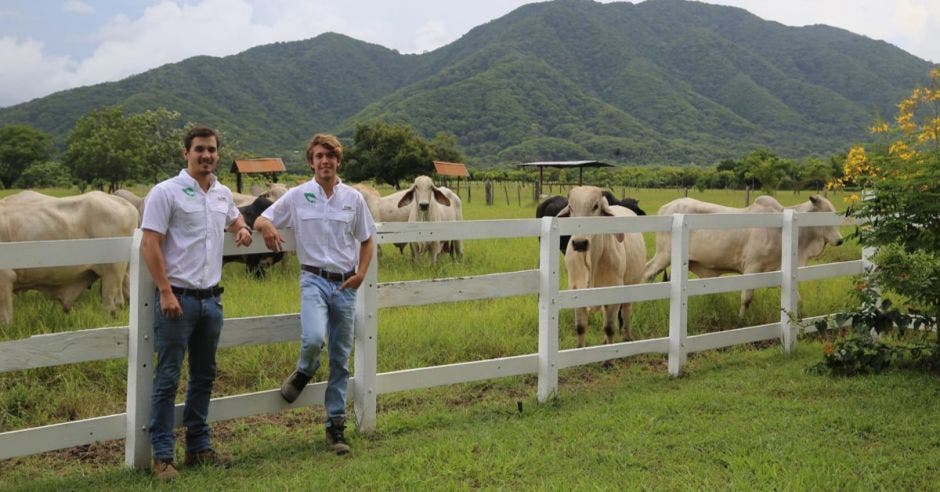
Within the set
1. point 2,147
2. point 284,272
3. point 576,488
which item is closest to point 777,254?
point 576,488

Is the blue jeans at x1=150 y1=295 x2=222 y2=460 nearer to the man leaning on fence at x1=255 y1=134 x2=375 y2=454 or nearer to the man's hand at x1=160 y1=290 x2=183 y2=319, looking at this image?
the man's hand at x1=160 y1=290 x2=183 y2=319

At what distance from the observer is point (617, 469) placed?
4266mm

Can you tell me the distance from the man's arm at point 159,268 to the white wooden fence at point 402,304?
0.25 metres

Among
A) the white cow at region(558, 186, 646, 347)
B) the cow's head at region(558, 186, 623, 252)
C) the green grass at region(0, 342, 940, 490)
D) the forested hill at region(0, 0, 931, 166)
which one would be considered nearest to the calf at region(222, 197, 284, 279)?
the white cow at region(558, 186, 646, 347)

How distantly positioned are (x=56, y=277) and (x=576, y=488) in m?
6.75

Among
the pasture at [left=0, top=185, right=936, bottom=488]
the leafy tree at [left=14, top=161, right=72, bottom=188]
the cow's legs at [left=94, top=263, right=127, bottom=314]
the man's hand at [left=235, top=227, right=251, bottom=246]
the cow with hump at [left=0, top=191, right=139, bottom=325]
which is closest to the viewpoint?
the man's hand at [left=235, top=227, right=251, bottom=246]

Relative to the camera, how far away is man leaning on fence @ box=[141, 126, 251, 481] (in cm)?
387

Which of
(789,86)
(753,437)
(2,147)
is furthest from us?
(789,86)

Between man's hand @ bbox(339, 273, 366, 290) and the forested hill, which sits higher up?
the forested hill

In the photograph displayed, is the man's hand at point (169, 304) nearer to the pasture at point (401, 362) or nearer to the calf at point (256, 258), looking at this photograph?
the pasture at point (401, 362)

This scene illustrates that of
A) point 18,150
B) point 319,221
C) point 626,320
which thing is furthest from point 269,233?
point 18,150

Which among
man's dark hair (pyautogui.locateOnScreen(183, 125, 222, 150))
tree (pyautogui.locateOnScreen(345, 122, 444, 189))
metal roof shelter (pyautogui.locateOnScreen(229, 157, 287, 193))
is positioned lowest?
man's dark hair (pyautogui.locateOnScreen(183, 125, 222, 150))

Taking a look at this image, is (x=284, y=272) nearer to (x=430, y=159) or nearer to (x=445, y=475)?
(x=445, y=475)

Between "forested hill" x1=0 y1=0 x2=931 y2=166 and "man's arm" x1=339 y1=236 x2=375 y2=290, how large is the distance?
10589 cm
